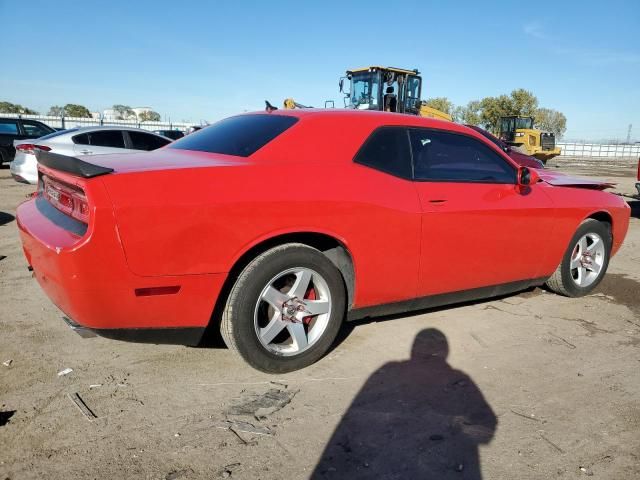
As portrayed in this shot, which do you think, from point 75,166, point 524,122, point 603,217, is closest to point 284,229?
point 75,166

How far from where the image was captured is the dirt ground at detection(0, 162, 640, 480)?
2148mm

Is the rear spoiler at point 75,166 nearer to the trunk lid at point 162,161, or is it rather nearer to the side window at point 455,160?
the trunk lid at point 162,161

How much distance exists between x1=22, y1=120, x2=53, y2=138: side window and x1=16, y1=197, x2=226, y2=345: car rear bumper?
15324mm

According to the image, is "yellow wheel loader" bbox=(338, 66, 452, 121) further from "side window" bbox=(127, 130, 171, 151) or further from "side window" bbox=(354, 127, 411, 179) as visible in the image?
"side window" bbox=(354, 127, 411, 179)

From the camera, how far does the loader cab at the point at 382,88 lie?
15.7 meters

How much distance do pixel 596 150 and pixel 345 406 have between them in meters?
70.1

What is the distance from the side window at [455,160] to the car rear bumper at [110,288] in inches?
65.4

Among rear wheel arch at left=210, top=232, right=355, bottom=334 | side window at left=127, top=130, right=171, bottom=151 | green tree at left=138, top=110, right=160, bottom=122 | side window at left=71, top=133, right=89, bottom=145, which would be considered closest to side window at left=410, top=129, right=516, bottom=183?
rear wheel arch at left=210, top=232, right=355, bottom=334

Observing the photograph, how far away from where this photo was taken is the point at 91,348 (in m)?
3.21

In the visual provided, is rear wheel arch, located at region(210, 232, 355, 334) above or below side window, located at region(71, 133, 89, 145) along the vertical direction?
below

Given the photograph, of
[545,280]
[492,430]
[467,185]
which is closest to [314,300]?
[492,430]

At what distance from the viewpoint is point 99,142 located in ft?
31.7

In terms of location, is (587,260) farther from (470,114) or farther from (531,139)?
(470,114)

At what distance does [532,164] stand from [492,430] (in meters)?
10.1
